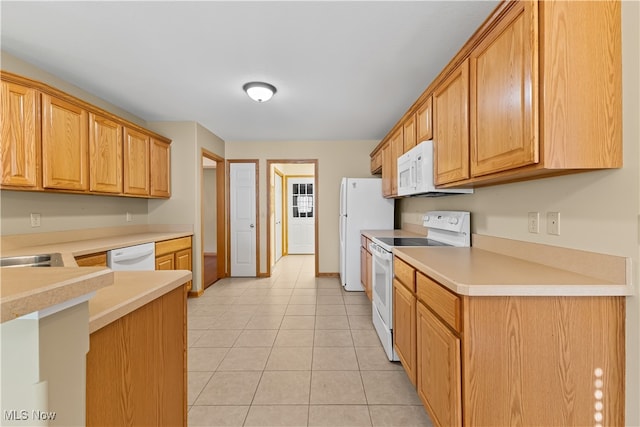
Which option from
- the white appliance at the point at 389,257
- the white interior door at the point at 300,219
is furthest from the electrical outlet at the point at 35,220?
the white interior door at the point at 300,219

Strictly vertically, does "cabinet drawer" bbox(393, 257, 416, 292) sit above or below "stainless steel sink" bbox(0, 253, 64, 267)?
below

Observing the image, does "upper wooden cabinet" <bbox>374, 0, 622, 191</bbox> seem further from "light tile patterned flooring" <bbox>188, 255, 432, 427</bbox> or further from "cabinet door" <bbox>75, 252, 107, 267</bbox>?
"cabinet door" <bbox>75, 252, 107, 267</bbox>

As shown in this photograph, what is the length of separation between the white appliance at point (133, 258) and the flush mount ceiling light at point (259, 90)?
6.21 feet

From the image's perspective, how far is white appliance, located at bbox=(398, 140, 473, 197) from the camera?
2.27m

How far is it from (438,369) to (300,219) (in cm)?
618

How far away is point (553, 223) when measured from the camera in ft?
4.89

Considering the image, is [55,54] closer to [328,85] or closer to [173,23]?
A: [173,23]

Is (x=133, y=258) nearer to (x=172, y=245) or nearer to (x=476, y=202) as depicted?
(x=172, y=245)

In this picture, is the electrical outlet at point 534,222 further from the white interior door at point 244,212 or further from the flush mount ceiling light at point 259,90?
the white interior door at point 244,212

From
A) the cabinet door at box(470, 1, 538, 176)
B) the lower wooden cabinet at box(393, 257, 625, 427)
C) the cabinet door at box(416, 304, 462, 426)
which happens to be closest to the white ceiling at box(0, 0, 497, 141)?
the cabinet door at box(470, 1, 538, 176)

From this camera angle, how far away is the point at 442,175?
2.08 m

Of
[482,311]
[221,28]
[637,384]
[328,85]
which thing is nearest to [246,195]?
[328,85]

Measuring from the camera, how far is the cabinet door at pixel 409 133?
2.63 metres

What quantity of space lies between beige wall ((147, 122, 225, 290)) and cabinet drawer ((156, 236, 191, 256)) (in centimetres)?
21
